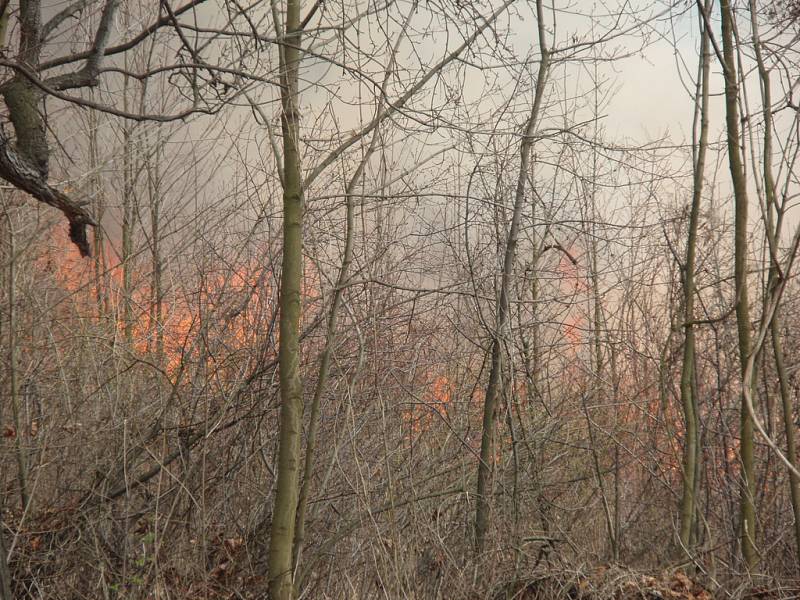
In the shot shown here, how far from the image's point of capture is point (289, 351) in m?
3.35

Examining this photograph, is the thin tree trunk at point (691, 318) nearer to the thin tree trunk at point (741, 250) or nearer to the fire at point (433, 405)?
the thin tree trunk at point (741, 250)

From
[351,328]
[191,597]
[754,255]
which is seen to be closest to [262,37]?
[351,328]

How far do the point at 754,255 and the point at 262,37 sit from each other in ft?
13.0

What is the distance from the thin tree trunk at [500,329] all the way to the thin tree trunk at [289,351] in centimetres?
115

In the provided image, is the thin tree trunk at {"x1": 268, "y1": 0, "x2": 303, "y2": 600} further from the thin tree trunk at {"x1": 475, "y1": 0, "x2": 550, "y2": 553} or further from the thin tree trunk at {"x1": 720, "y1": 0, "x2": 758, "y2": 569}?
the thin tree trunk at {"x1": 720, "y1": 0, "x2": 758, "y2": 569}

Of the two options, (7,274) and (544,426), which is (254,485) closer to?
(544,426)

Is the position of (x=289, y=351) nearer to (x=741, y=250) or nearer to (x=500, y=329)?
(x=500, y=329)

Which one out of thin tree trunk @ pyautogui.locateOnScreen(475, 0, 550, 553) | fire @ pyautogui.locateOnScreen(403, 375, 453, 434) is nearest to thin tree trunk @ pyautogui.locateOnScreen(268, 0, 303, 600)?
thin tree trunk @ pyautogui.locateOnScreen(475, 0, 550, 553)

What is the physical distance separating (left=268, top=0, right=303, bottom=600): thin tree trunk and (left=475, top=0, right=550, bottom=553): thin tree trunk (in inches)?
45.3

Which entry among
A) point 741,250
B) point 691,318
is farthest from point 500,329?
point 741,250

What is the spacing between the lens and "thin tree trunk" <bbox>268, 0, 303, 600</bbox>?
3311 millimetres

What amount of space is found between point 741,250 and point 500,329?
132 centimetres

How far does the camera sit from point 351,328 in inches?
171

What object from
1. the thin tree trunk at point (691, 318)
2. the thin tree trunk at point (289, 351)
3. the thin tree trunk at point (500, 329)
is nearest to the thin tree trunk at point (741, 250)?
the thin tree trunk at point (691, 318)
